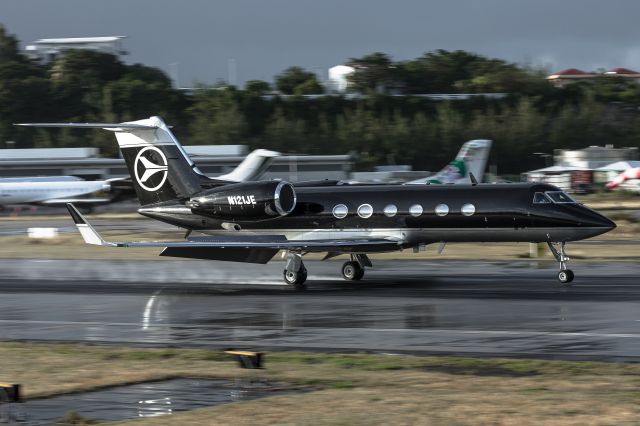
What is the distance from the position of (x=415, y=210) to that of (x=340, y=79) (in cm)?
13196

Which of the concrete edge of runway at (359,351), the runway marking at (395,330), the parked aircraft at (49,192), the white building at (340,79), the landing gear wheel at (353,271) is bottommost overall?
the parked aircraft at (49,192)

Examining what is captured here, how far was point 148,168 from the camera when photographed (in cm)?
2866

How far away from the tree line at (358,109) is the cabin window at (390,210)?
3393 inches

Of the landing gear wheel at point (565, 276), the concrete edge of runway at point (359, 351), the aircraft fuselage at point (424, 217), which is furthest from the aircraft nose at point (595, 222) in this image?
the concrete edge of runway at point (359, 351)

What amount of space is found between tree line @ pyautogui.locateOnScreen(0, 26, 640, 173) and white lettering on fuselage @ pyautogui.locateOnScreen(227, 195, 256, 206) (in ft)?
282

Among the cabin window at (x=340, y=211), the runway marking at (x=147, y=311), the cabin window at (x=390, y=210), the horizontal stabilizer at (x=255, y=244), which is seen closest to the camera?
the runway marking at (x=147, y=311)

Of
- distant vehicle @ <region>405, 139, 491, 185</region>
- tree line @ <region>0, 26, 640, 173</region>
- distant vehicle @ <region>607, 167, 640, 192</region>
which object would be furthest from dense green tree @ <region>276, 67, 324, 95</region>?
distant vehicle @ <region>405, 139, 491, 185</region>

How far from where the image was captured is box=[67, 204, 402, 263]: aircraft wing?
24.8 m

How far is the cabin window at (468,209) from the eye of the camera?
998 inches

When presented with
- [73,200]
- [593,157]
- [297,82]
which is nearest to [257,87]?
[297,82]

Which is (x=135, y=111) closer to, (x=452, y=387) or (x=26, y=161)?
(x=26, y=161)

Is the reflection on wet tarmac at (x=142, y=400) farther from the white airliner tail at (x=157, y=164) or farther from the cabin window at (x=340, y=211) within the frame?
the white airliner tail at (x=157, y=164)

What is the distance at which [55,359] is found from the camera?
15438mm

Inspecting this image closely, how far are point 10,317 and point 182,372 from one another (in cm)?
813
